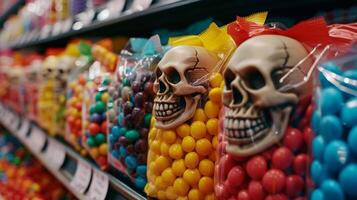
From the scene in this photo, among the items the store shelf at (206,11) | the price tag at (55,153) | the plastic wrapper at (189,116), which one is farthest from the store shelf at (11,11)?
the plastic wrapper at (189,116)

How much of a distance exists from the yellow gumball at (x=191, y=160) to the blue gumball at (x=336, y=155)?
0.97ft

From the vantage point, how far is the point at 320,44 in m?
0.60

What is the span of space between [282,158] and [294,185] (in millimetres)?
37

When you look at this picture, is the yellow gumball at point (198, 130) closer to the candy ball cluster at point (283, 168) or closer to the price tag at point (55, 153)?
the candy ball cluster at point (283, 168)

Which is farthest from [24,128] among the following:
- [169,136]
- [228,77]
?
[228,77]

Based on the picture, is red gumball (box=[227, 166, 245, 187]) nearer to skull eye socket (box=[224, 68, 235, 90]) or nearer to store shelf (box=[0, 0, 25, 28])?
skull eye socket (box=[224, 68, 235, 90])

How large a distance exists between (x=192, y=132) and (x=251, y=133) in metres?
0.19

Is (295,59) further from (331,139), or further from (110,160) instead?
(110,160)

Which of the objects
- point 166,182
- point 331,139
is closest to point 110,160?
point 166,182

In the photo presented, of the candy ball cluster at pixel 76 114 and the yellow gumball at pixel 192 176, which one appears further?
the candy ball cluster at pixel 76 114

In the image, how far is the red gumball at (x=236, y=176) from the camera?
58 cm

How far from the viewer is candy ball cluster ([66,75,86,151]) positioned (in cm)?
140

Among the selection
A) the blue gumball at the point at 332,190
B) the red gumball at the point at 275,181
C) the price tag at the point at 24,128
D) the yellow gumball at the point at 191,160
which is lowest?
the price tag at the point at 24,128

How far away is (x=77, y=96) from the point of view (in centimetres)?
145
